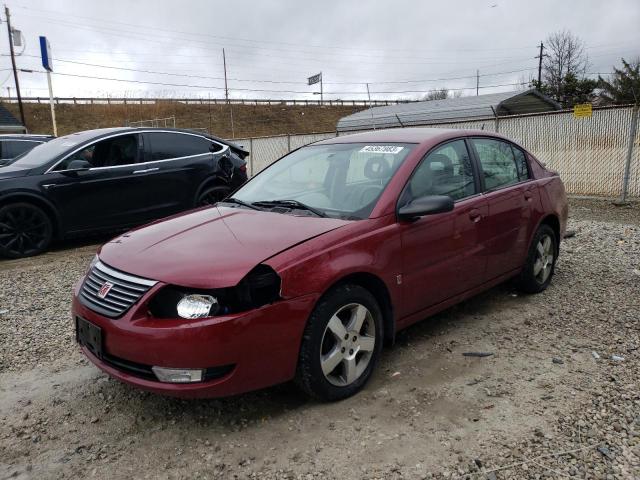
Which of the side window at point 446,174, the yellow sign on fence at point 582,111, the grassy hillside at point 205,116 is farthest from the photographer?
the grassy hillside at point 205,116

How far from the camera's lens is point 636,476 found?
7.65 ft

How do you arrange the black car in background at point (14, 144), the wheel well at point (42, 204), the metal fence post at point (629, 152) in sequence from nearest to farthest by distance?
the wheel well at point (42, 204) → the metal fence post at point (629, 152) → the black car in background at point (14, 144)

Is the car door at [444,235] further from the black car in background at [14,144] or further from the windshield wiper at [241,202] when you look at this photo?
the black car in background at [14,144]

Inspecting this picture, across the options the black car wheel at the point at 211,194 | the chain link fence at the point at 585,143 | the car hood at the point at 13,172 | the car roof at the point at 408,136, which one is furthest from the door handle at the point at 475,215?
the chain link fence at the point at 585,143

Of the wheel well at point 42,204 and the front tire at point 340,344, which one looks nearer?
the front tire at point 340,344

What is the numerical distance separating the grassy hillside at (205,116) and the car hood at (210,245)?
49856 mm

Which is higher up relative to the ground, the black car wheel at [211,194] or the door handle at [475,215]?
the door handle at [475,215]

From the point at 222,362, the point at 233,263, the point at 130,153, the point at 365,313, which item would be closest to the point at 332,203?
the point at 365,313

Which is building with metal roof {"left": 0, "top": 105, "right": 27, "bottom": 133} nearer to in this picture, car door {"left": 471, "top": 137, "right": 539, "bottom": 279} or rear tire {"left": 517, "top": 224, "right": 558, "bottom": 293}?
car door {"left": 471, "top": 137, "right": 539, "bottom": 279}

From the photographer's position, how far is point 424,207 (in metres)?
3.25

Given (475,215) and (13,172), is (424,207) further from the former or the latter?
(13,172)

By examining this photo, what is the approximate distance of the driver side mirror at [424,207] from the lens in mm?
3246

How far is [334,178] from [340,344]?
53.9 inches

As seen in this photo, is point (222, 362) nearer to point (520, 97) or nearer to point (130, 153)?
point (130, 153)
